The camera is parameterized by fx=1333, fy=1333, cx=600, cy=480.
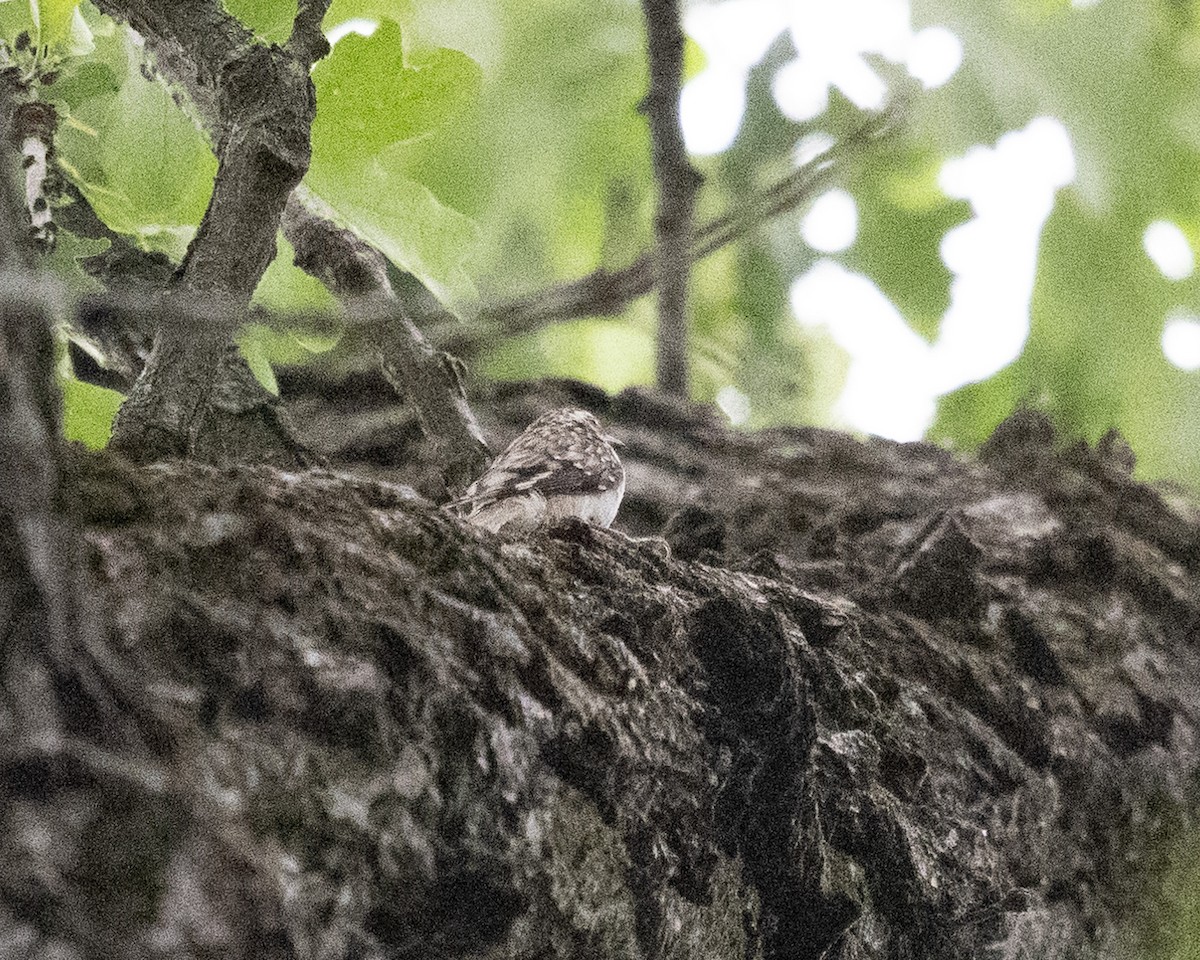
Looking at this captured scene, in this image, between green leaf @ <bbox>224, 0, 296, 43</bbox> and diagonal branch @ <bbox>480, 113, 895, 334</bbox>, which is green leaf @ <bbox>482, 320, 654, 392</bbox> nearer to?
green leaf @ <bbox>224, 0, 296, 43</bbox>

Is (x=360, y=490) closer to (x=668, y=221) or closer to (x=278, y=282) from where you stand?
(x=278, y=282)

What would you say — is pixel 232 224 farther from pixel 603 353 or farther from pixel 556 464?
pixel 603 353

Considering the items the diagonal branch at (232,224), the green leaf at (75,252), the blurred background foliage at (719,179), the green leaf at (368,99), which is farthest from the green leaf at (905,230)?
the diagonal branch at (232,224)

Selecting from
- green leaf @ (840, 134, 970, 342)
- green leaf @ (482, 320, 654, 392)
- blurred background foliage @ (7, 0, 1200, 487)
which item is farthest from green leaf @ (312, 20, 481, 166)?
green leaf @ (482, 320, 654, 392)

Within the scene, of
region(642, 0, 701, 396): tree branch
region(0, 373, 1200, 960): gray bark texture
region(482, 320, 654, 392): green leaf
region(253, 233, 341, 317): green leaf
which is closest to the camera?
region(0, 373, 1200, 960): gray bark texture

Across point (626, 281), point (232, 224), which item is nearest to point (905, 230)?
point (232, 224)
